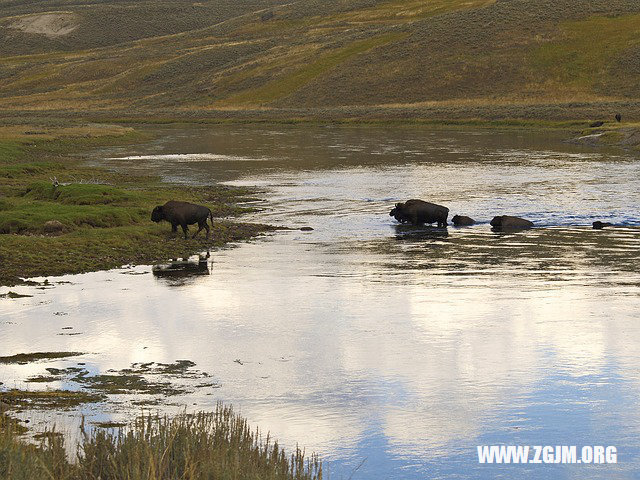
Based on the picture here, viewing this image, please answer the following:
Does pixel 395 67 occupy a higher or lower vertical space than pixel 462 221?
higher

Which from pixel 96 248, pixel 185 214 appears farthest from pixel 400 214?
pixel 96 248

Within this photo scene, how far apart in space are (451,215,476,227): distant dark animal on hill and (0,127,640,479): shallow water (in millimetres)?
1004

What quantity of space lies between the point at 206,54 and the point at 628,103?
87245 millimetres

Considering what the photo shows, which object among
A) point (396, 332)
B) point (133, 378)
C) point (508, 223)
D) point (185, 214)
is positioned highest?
point (185, 214)

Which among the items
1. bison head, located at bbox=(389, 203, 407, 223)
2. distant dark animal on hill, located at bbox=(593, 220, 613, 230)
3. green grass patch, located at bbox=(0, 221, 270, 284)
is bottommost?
distant dark animal on hill, located at bbox=(593, 220, 613, 230)

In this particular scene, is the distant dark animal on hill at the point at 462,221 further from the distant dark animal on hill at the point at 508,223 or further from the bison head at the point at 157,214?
the bison head at the point at 157,214

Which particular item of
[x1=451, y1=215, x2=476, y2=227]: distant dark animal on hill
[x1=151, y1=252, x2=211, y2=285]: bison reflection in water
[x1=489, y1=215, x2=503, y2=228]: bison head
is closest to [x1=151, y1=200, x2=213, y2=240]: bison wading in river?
[x1=151, y1=252, x2=211, y2=285]: bison reflection in water

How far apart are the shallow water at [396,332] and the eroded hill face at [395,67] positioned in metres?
82.6

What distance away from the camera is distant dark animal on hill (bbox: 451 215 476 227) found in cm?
3319

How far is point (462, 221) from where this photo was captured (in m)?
33.3

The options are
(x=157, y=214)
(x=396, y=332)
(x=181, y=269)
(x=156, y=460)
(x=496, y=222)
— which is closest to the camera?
(x=156, y=460)

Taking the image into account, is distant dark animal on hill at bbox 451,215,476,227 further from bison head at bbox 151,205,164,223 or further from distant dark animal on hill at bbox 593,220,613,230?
bison head at bbox 151,205,164,223

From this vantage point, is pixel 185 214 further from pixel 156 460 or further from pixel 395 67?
pixel 395 67

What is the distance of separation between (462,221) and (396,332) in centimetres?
1551
